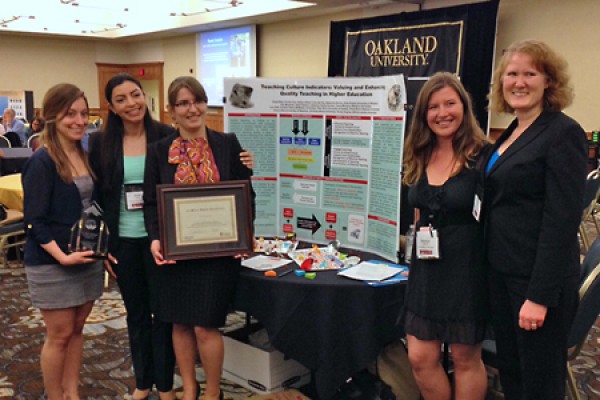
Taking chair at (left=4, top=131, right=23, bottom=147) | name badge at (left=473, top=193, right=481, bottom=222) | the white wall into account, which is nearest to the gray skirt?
name badge at (left=473, top=193, right=481, bottom=222)

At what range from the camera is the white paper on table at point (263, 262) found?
2326mm

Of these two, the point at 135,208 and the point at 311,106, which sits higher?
the point at 311,106

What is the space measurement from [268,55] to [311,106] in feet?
27.0

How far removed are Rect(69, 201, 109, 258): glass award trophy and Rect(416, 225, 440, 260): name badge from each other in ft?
3.92

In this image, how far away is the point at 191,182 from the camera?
84.3 inches

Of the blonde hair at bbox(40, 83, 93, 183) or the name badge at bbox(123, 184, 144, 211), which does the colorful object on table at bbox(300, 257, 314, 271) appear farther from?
the blonde hair at bbox(40, 83, 93, 183)

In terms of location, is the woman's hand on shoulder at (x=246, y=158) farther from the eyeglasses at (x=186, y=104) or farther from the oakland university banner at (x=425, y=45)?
the oakland university banner at (x=425, y=45)

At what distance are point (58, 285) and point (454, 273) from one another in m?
1.48

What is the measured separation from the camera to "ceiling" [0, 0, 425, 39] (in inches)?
372

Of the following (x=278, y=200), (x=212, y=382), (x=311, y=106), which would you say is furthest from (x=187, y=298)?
(x=311, y=106)

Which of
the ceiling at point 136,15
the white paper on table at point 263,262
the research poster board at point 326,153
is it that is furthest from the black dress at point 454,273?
the ceiling at point 136,15

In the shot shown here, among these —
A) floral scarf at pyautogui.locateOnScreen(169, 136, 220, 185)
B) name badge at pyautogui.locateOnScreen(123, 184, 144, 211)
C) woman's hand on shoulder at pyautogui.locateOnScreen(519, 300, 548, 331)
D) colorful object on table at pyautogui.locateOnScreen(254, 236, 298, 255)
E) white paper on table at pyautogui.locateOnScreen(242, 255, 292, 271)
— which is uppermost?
floral scarf at pyautogui.locateOnScreen(169, 136, 220, 185)

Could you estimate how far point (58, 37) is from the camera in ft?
44.8

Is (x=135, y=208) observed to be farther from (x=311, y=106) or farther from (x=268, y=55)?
(x=268, y=55)
